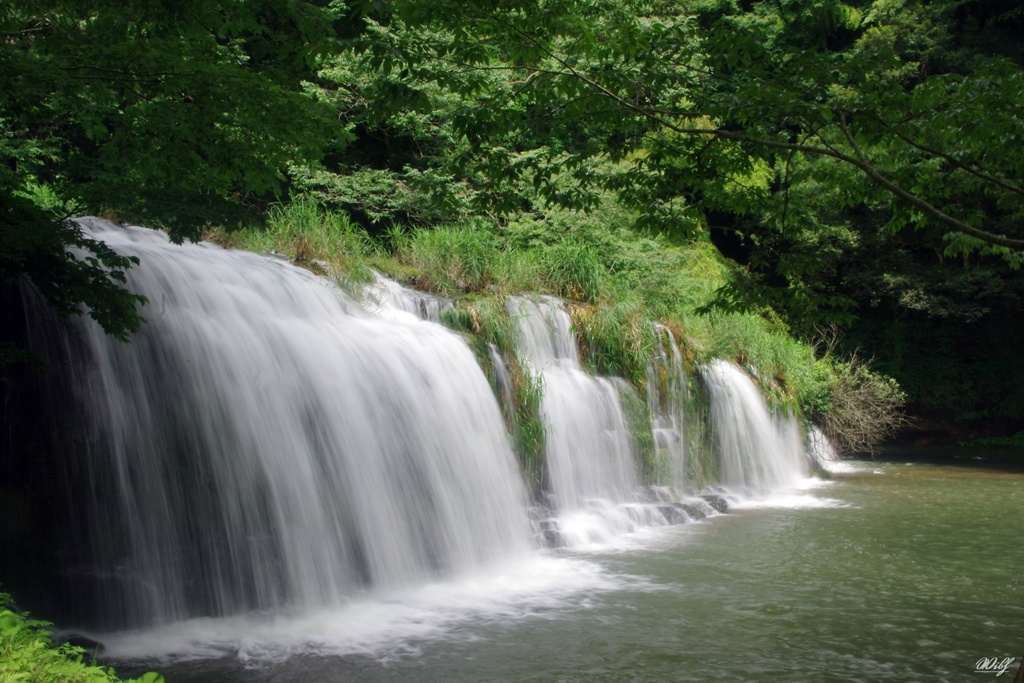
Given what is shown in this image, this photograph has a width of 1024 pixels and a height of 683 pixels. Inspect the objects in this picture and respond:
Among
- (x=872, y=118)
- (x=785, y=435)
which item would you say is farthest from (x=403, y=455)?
(x=785, y=435)

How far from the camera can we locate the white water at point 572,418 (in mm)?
11586

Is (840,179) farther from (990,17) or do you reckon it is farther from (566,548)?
(990,17)

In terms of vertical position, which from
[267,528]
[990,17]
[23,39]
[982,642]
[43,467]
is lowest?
[982,642]

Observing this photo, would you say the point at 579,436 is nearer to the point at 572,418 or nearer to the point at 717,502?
the point at 572,418

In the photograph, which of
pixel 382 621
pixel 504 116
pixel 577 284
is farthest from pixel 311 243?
pixel 504 116

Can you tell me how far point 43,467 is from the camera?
268 inches

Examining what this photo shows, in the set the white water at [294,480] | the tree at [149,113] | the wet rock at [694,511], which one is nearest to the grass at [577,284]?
the white water at [294,480]

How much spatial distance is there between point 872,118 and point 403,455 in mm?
5422

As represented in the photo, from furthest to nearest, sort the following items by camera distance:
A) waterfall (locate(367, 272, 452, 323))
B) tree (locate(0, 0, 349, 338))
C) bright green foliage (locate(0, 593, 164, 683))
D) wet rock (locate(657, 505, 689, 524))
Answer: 1. wet rock (locate(657, 505, 689, 524))
2. waterfall (locate(367, 272, 452, 323))
3. tree (locate(0, 0, 349, 338))
4. bright green foliage (locate(0, 593, 164, 683))

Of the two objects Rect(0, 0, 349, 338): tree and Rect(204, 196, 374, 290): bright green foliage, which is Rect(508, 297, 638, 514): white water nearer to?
Rect(204, 196, 374, 290): bright green foliage

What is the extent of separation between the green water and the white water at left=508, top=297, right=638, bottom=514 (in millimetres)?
1204

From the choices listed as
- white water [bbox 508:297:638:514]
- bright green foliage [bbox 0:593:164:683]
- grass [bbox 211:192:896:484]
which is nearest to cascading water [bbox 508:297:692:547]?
white water [bbox 508:297:638:514]

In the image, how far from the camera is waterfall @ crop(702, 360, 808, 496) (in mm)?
14828

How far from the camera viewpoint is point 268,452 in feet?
26.1
